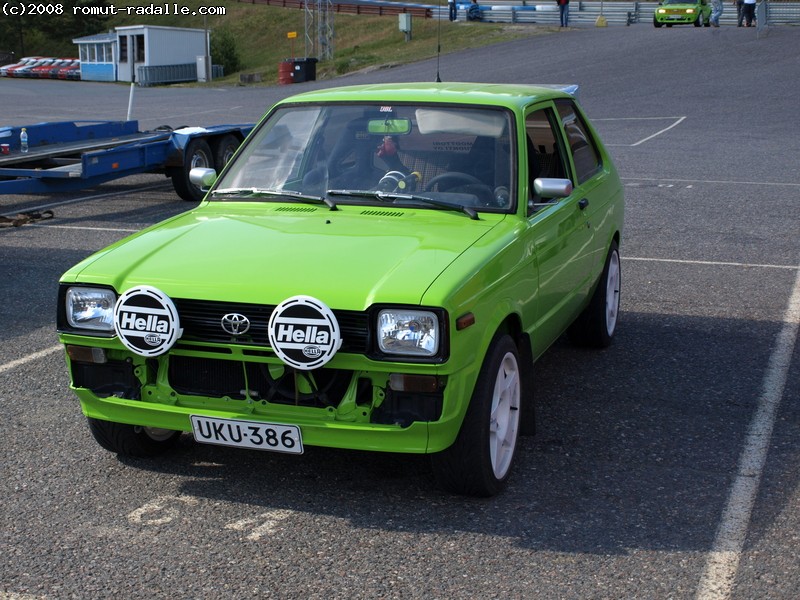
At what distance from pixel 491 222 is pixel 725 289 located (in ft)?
13.9

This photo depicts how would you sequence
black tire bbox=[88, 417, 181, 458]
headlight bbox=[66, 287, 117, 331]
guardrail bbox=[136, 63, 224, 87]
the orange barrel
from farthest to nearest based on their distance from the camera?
guardrail bbox=[136, 63, 224, 87] → the orange barrel → black tire bbox=[88, 417, 181, 458] → headlight bbox=[66, 287, 117, 331]

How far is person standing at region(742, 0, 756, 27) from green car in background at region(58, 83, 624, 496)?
4278cm

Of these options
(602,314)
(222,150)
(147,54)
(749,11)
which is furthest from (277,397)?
(147,54)

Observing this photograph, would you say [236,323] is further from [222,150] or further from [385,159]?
[222,150]

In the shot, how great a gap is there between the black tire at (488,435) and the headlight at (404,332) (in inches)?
14.6

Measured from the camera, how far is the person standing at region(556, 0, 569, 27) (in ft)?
164

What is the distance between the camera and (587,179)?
654 cm

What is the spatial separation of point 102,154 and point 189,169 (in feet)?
5.16

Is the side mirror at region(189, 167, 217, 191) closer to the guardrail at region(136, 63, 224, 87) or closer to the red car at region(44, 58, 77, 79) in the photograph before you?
the guardrail at region(136, 63, 224, 87)

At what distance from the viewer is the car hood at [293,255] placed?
168 inches

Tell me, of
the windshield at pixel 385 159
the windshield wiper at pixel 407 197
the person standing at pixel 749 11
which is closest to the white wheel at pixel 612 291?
the windshield at pixel 385 159

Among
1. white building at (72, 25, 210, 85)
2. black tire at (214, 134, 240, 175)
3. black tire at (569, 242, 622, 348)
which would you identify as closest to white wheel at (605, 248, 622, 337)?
black tire at (569, 242, 622, 348)

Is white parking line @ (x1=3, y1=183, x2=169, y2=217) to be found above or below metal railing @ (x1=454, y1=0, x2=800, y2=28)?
below

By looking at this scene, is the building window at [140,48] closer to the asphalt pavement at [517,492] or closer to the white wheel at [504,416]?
the asphalt pavement at [517,492]
